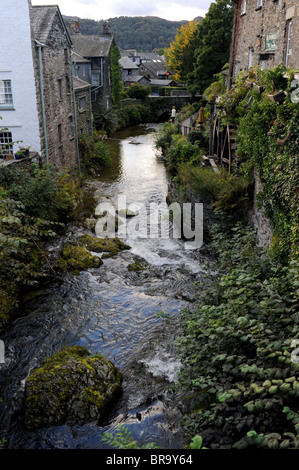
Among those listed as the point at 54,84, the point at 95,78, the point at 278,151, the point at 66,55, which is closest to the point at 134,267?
the point at 278,151

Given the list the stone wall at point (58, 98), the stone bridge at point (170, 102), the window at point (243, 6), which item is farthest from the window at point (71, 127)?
the stone bridge at point (170, 102)

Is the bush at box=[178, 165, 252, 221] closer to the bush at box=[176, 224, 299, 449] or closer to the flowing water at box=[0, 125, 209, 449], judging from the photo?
the flowing water at box=[0, 125, 209, 449]

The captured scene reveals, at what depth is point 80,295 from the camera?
1114 centimetres

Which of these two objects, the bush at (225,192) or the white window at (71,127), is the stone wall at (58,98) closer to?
the white window at (71,127)

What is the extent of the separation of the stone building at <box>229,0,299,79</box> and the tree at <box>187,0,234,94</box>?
16.8 meters

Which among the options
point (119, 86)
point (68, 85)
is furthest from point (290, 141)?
point (119, 86)

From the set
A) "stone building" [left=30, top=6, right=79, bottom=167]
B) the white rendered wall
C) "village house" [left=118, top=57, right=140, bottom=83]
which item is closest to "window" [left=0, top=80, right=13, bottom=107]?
the white rendered wall

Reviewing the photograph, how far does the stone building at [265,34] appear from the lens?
478 inches

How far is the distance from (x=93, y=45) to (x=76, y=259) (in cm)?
3300

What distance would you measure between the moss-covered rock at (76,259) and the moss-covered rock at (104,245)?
55 cm

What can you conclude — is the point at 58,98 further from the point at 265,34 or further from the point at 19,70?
the point at 265,34

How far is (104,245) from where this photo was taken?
46.8ft

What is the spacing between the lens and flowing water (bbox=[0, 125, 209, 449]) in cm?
654
